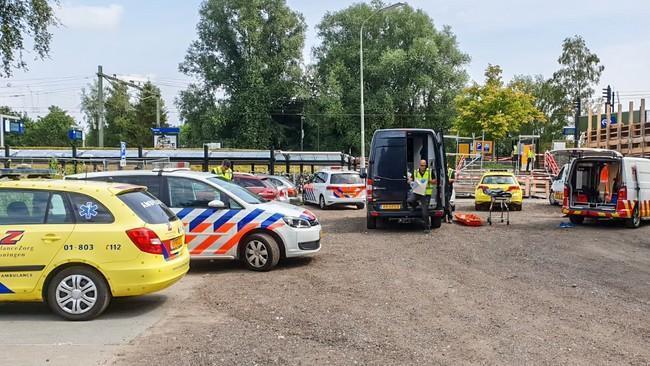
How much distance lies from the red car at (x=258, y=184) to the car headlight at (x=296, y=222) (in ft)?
34.1

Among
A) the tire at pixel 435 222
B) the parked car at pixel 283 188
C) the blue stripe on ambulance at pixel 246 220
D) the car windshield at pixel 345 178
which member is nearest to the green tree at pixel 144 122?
the parked car at pixel 283 188

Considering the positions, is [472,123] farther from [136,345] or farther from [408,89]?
[136,345]

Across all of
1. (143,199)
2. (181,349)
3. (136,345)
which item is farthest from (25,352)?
(143,199)

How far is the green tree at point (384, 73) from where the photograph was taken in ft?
156

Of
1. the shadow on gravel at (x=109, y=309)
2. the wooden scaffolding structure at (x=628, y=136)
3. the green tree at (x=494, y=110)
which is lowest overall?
the shadow on gravel at (x=109, y=309)

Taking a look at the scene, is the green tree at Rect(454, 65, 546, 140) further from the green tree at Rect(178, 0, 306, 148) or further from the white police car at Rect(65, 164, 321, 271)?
the white police car at Rect(65, 164, 321, 271)

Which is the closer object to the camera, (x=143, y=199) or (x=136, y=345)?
A: (x=136, y=345)

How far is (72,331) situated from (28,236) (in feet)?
3.96

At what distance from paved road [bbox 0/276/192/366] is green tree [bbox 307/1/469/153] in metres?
40.7

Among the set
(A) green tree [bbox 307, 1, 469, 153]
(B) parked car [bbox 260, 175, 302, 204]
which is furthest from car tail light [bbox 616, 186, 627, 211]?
(A) green tree [bbox 307, 1, 469, 153]

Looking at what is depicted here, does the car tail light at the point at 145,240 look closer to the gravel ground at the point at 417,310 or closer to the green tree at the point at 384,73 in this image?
the gravel ground at the point at 417,310

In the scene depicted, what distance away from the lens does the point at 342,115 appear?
1859 inches

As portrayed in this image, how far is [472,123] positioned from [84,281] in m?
37.3

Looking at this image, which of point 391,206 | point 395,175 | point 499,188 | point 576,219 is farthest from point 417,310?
point 499,188
